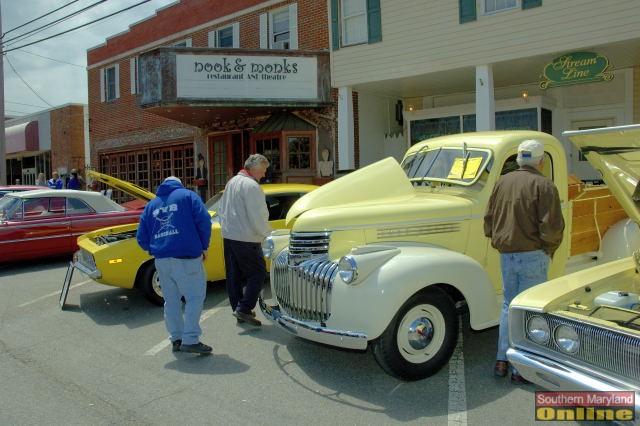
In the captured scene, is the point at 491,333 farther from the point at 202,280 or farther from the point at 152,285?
the point at 152,285

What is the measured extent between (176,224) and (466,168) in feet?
9.12

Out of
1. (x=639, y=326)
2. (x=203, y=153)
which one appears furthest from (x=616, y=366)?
(x=203, y=153)

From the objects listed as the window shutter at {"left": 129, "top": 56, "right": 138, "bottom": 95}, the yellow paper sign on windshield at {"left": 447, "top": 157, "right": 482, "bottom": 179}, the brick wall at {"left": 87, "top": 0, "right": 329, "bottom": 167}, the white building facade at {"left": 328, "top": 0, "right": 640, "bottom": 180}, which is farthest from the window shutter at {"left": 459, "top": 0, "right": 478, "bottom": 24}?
the window shutter at {"left": 129, "top": 56, "right": 138, "bottom": 95}

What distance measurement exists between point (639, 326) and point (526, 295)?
620 mm

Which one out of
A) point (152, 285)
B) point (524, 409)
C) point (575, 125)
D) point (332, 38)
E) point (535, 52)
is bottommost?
point (524, 409)

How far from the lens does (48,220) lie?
9.65 metres

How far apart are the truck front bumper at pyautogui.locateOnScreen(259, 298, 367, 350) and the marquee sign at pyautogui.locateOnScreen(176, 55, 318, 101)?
390 inches

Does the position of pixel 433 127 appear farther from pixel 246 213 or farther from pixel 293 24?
pixel 246 213

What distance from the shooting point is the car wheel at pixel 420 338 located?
3.96 m

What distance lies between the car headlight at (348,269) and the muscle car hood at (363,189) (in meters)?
1.04

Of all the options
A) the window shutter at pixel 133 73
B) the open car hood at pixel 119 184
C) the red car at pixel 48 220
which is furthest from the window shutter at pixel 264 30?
the open car hood at pixel 119 184

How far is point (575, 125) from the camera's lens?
41.1ft

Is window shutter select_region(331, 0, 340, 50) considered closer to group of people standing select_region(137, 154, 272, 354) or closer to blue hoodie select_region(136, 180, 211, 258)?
group of people standing select_region(137, 154, 272, 354)

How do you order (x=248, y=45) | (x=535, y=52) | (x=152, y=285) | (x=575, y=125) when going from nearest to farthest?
(x=152, y=285) → (x=535, y=52) → (x=575, y=125) → (x=248, y=45)
